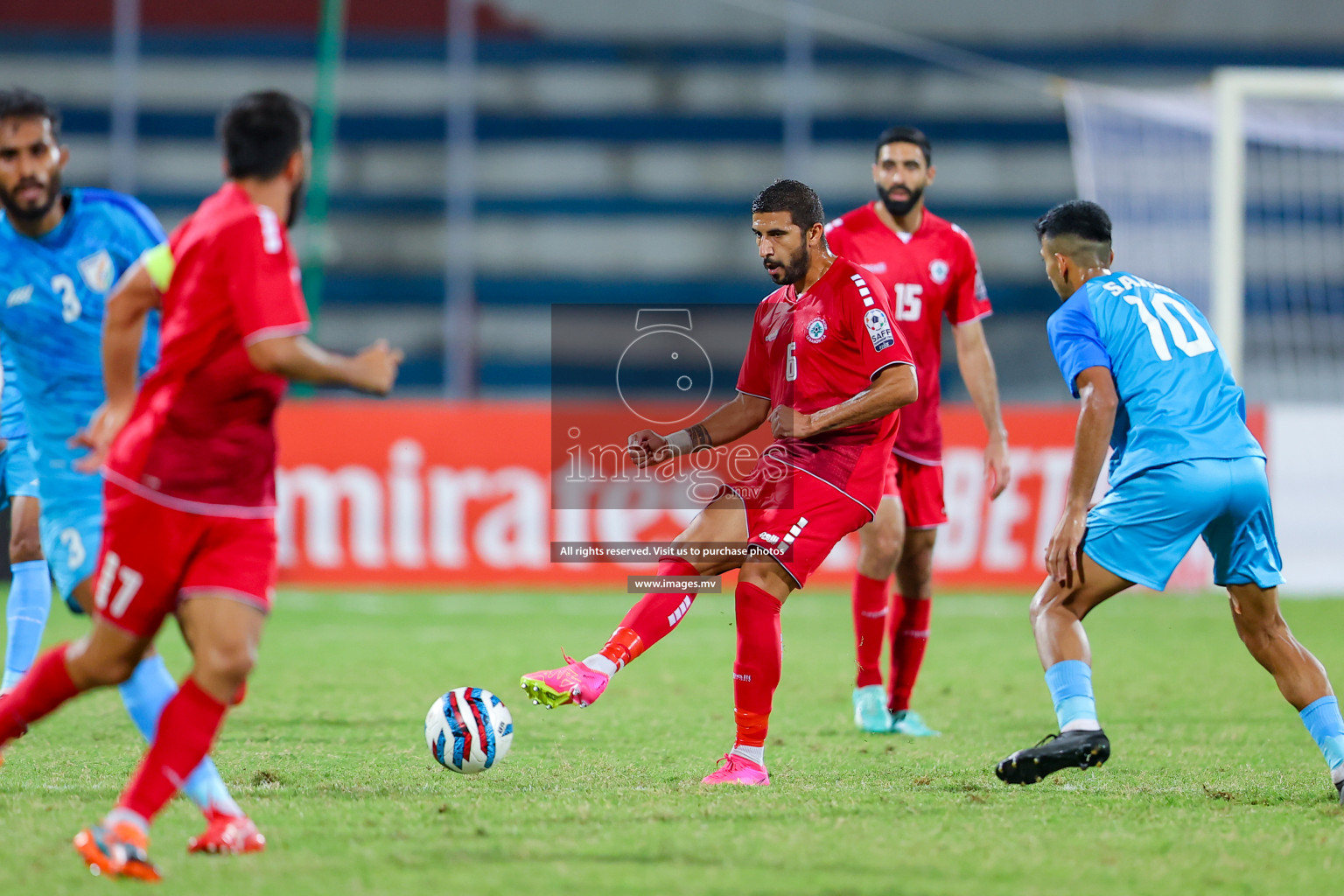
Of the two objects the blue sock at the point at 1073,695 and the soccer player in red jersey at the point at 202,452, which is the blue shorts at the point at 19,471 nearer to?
the soccer player in red jersey at the point at 202,452

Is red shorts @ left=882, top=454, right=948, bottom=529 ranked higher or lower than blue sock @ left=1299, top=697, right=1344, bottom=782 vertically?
higher

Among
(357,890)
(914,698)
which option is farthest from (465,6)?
(357,890)

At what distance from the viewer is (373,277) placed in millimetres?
24672

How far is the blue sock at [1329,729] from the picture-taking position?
5.24 meters

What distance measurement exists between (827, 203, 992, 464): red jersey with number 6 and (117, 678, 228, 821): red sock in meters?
4.06

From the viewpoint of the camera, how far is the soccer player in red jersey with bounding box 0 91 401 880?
4004 millimetres

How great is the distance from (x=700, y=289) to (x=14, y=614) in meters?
19.2

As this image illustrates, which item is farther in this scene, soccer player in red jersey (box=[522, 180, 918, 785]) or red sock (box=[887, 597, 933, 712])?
red sock (box=[887, 597, 933, 712])

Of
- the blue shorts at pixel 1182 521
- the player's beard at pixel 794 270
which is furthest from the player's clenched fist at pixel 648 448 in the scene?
the blue shorts at pixel 1182 521

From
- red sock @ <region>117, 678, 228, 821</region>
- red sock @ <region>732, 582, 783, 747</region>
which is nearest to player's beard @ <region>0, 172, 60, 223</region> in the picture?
red sock @ <region>117, 678, 228, 821</region>

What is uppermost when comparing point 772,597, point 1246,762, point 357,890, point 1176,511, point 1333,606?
point 1176,511

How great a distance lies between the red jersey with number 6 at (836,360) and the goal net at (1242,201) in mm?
7877

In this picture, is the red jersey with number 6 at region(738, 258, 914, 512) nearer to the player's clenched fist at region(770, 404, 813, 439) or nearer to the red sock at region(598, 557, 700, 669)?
the player's clenched fist at region(770, 404, 813, 439)

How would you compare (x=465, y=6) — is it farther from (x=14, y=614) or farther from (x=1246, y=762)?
(x=1246, y=762)
